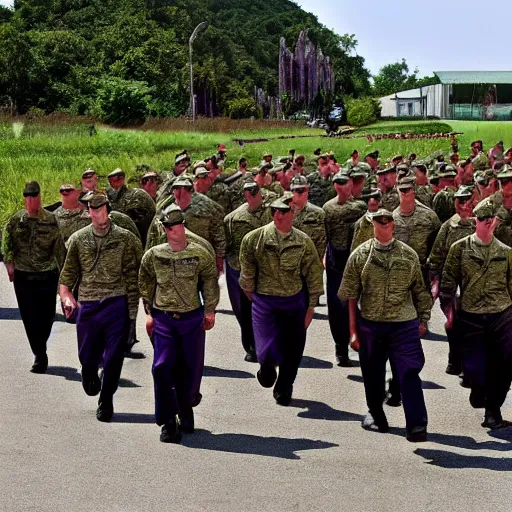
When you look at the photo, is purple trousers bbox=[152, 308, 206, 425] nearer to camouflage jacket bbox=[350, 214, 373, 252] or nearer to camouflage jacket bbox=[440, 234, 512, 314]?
camouflage jacket bbox=[440, 234, 512, 314]

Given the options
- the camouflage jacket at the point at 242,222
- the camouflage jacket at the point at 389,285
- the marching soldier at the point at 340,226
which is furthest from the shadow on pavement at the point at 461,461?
the camouflage jacket at the point at 242,222

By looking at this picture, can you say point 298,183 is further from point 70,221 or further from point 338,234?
point 70,221

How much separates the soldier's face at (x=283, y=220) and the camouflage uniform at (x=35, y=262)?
2.46 metres

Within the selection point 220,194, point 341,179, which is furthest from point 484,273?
point 220,194

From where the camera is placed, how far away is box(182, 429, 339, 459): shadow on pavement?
8.66 metres

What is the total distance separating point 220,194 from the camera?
1530 cm

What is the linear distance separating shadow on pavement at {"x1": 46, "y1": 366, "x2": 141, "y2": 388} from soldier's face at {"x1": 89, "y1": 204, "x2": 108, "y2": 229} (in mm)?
1866

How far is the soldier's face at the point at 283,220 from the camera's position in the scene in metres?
9.96

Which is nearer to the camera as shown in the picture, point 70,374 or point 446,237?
point 446,237

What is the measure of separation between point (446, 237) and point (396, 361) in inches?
91.0

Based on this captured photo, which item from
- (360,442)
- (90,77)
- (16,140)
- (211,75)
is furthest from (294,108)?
(360,442)

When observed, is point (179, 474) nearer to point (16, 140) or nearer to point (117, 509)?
point (117, 509)

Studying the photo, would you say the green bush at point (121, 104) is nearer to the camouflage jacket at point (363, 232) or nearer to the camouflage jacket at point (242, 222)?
the camouflage jacket at point (242, 222)

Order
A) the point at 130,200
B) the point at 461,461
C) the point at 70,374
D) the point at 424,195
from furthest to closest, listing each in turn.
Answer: the point at 424,195, the point at 130,200, the point at 70,374, the point at 461,461
